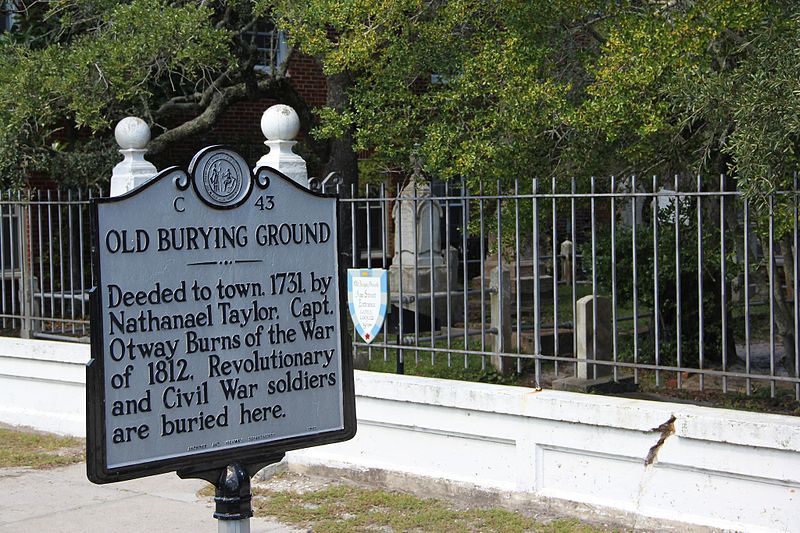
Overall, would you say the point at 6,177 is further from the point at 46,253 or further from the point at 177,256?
the point at 177,256

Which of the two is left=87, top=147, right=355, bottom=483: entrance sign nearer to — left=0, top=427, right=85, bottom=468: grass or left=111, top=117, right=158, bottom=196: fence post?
left=0, top=427, right=85, bottom=468: grass

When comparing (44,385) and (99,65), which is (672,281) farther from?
(44,385)

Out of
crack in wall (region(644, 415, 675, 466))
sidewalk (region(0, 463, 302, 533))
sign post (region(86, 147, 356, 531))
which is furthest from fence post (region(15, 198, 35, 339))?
sign post (region(86, 147, 356, 531))

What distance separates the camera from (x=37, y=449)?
9281 millimetres

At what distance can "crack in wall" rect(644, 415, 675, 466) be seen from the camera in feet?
20.7

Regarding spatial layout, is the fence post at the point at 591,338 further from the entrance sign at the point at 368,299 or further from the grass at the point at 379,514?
the grass at the point at 379,514

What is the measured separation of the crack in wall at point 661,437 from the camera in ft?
20.7

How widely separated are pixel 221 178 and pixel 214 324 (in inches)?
21.8

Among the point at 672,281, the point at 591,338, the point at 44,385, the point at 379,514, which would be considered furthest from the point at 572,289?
the point at 44,385

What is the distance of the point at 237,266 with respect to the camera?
412cm

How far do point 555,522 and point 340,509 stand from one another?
1439 mm

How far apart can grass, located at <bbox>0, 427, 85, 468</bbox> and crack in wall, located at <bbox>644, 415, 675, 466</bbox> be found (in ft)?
15.7

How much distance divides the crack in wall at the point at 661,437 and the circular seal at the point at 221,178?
3269 millimetres

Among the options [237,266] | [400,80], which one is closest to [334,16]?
[400,80]
